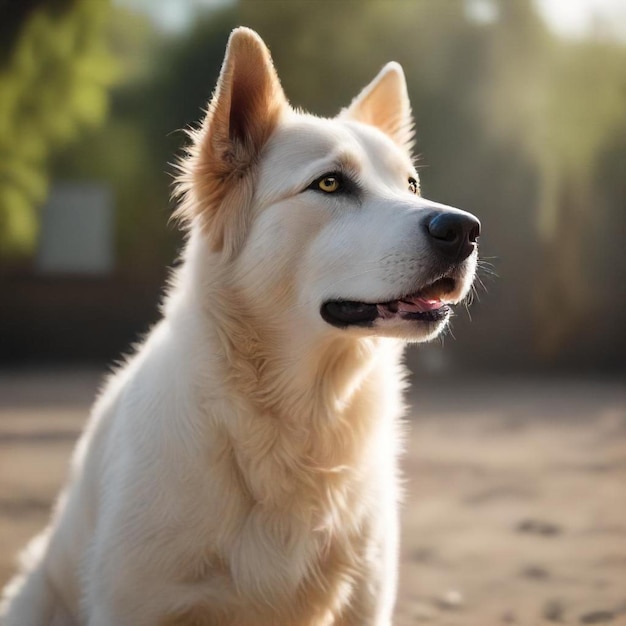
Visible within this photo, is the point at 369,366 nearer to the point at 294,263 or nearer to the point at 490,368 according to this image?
the point at 294,263

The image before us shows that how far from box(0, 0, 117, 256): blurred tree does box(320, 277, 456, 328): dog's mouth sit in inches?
545

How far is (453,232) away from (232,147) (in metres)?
0.92

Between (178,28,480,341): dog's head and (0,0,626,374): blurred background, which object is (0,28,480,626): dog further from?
(0,0,626,374): blurred background

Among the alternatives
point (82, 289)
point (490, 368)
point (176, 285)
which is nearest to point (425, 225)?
point (176, 285)

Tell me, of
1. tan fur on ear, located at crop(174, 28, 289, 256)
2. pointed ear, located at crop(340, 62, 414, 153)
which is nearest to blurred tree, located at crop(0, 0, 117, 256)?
pointed ear, located at crop(340, 62, 414, 153)

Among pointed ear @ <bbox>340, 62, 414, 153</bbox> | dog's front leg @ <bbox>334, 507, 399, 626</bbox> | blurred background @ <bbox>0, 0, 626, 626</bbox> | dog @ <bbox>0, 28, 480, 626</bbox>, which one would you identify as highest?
pointed ear @ <bbox>340, 62, 414, 153</bbox>

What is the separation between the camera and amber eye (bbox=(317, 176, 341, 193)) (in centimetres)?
338

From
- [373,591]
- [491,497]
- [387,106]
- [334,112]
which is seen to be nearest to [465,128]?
[334,112]

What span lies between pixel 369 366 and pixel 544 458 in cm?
664

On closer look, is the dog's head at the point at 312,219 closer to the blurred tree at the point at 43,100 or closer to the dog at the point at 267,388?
the dog at the point at 267,388

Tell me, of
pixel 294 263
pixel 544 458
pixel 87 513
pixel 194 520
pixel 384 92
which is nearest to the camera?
pixel 194 520

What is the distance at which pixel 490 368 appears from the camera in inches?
680

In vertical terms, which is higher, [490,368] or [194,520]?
[194,520]

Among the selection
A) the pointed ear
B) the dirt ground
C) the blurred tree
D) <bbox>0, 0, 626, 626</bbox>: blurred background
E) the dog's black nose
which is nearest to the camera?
the dog's black nose
